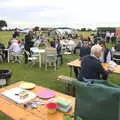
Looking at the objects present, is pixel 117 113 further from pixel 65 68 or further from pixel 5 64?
pixel 5 64

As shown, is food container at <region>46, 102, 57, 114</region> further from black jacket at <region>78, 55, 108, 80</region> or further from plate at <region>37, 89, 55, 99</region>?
black jacket at <region>78, 55, 108, 80</region>

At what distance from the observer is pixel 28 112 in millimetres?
2711

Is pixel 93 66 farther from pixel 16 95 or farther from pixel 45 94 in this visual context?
pixel 16 95

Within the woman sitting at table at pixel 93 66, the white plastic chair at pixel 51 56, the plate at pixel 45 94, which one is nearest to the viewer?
the plate at pixel 45 94

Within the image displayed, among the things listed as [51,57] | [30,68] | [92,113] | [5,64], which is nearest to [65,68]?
[51,57]

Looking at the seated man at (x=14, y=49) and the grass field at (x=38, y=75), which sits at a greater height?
the seated man at (x=14, y=49)

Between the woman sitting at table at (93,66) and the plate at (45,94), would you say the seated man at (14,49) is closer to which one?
the woman sitting at table at (93,66)

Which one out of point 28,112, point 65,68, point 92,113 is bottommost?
point 65,68

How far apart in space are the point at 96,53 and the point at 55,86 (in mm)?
2664

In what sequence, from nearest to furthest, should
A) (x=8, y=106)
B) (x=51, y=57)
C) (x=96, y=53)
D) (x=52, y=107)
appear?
(x=52, y=107) → (x=8, y=106) → (x=96, y=53) → (x=51, y=57)

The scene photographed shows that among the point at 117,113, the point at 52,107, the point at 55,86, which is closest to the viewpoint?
the point at 117,113

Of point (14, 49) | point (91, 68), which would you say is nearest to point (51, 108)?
point (91, 68)

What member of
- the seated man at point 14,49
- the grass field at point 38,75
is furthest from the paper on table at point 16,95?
the seated man at point 14,49

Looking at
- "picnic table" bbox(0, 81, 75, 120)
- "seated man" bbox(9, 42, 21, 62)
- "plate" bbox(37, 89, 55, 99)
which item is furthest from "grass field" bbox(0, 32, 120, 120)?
"picnic table" bbox(0, 81, 75, 120)
